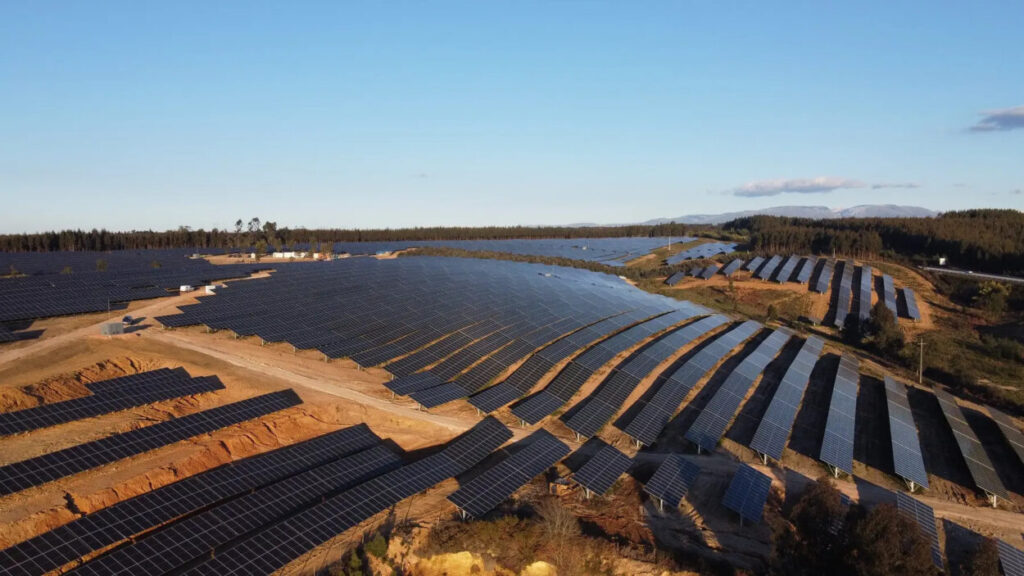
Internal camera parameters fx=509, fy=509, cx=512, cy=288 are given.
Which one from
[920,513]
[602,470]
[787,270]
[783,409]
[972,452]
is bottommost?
[920,513]

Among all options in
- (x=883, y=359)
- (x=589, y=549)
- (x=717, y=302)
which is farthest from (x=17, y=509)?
A: (x=717, y=302)

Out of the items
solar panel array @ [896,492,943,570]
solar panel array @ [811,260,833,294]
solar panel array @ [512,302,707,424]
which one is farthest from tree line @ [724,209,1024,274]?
solar panel array @ [896,492,943,570]

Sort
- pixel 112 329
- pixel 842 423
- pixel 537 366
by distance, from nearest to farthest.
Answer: pixel 842 423 < pixel 537 366 < pixel 112 329

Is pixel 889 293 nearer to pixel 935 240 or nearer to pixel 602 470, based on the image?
pixel 935 240

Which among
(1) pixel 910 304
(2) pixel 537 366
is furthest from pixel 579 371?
(1) pixel 910 304

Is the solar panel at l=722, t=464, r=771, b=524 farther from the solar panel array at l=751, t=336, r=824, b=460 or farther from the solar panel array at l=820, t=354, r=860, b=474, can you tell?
the solar panel array at l=820, t=354, r=860, b=474

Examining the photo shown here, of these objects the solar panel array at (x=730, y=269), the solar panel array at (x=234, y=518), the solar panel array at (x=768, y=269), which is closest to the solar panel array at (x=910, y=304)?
the solar panel array at (x=768, y=269)
